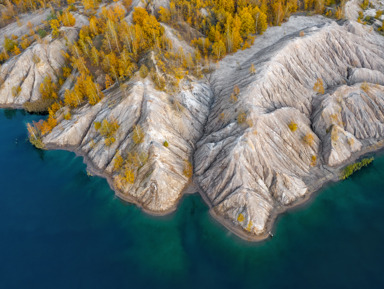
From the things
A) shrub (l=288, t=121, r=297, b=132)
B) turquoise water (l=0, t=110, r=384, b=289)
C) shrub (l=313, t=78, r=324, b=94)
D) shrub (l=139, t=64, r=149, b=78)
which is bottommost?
turquoise water (l=0, t=110, r=384, b=289)

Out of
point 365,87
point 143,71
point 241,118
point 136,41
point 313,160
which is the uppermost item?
point 136,41

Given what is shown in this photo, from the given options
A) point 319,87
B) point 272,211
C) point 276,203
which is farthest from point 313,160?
point 319,87

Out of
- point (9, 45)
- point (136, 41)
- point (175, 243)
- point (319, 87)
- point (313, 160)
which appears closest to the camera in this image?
point (175, 243)

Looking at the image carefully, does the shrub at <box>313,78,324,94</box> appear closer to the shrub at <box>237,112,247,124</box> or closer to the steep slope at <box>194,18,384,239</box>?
the steep slope at <box>194,18,384,239</box>

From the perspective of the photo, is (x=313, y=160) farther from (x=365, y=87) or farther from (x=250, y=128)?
(x=365, y=87)

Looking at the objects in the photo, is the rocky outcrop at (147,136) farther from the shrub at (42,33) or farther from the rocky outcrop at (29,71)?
the shrub at (42,33)

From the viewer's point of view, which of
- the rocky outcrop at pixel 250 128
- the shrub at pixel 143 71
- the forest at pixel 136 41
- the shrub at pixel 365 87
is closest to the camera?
the rocky outcrop at pixel 250 128

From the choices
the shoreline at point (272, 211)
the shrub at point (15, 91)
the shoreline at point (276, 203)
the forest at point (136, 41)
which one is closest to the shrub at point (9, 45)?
the forest at point (136, 41)

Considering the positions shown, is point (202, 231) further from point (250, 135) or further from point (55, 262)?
point (55, 262)

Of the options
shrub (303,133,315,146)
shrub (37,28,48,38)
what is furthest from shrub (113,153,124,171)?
shrub (37,28,48,38)

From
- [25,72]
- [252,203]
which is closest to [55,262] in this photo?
[252,203]
